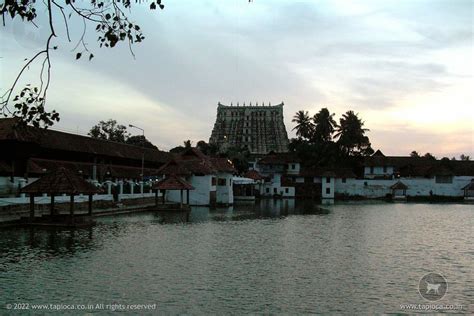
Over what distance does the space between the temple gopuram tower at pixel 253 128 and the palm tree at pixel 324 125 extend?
97.7 ft

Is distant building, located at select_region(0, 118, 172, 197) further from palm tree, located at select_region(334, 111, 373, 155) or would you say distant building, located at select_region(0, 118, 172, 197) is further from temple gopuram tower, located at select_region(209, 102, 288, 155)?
temple gopuram tower, located at select_region(209, 102, 288, 155)

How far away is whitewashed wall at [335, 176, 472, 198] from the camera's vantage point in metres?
66.1

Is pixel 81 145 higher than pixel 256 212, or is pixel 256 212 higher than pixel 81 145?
pixel 81 145

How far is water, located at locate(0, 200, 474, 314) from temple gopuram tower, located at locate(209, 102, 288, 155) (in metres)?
80.5

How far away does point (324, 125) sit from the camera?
71875 mm

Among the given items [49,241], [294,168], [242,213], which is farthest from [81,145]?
[294,168]

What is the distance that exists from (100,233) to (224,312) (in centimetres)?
1225

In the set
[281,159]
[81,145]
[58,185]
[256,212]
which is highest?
[281,159]

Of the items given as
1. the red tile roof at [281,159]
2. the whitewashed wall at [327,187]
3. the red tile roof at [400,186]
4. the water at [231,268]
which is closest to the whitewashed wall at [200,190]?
the water at [231,268]

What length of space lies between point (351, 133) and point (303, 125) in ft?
24.4

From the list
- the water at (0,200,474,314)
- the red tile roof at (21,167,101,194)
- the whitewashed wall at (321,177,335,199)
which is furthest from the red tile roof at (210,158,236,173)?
the whitewashed wall at (321,177,335,199)

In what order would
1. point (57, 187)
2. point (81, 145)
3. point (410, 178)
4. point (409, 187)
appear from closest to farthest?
point (57, 187) → point (81, 145) → point (409, 187) → point (410, 178)

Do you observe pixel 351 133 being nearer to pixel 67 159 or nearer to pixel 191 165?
pixel 191 165

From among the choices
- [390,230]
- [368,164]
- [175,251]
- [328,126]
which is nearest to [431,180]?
[368,164]
